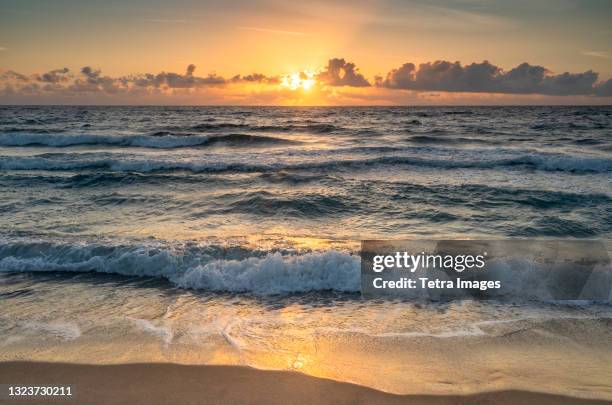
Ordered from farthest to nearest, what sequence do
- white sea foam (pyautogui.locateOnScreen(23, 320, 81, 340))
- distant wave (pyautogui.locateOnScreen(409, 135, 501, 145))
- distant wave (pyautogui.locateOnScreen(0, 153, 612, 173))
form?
distant wave (pyautogui.locateOnScreen(409, 135, 501, 145)) → distant wave (pyautogui.locateOnScreen(0, 153, 612, 173)) → white sea foam (pyautogui.locateOnScreen(23, 320, 81, 340))

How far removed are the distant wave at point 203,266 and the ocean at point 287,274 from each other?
3 cm

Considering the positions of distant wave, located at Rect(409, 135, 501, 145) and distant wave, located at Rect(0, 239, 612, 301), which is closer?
distant wave, located at Rect(0, 239, 612, 301)

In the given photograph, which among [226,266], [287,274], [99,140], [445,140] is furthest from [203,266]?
[99,140]

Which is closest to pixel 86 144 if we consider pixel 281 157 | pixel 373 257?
pixel 281 157

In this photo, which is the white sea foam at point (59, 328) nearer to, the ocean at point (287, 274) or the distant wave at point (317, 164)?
the ocean at point (287, 274)

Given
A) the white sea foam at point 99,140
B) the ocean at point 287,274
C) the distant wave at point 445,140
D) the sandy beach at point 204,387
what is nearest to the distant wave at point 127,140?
the white sea foam at point 99,140

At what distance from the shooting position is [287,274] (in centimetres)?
734

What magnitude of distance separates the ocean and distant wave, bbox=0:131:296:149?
1095cm

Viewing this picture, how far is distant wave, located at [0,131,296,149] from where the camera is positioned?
29.8 meters

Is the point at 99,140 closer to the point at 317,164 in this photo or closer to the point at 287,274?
the point at 317,164

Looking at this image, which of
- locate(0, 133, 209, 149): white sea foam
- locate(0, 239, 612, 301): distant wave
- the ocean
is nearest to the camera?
Answer: the ocean

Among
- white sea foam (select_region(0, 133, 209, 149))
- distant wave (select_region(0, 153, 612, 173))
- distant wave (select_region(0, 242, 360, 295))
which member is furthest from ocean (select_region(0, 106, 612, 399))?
white sea foam (select_region(0, 133, 209, 149))

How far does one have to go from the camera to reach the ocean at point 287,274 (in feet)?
15.9

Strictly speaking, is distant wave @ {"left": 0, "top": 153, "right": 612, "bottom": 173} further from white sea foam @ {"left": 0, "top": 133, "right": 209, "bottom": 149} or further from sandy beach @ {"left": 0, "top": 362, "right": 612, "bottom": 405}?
sandy beach @ {"left": 0, "top": 362, "right": 612, "bottom": 405}
